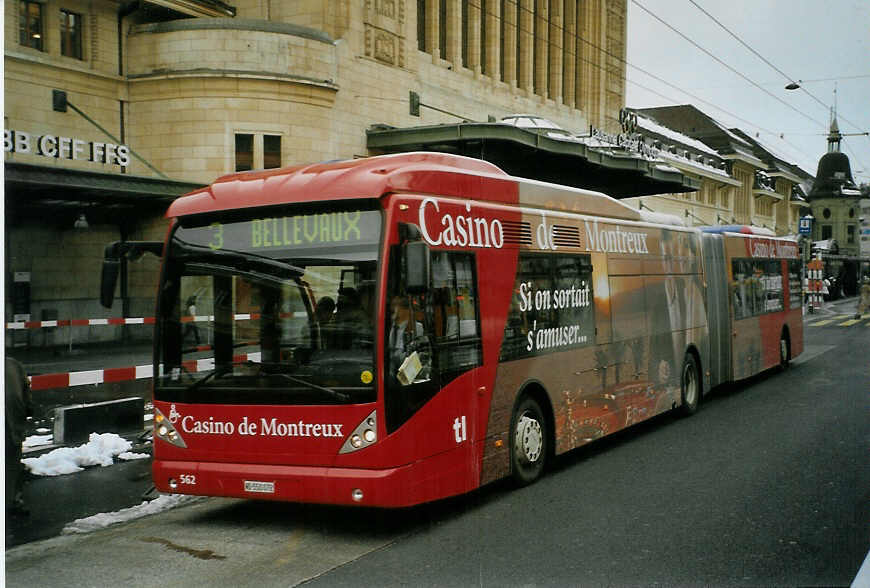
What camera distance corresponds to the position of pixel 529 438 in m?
8.50

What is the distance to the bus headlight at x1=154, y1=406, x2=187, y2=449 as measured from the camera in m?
7.26

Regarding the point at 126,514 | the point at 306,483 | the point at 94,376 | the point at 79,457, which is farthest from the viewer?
the point at 94,376

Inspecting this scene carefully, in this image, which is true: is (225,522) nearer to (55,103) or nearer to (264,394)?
(264,394)

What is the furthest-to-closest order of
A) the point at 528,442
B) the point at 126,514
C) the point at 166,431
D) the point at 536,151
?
the point at 536,151 < the point at 528,442 < the point at 126,514 < the point at 166,431

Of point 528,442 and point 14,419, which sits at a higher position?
point 14,419

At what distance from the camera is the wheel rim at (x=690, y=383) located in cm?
1299

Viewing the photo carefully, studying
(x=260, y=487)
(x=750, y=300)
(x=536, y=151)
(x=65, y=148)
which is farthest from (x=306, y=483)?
(x=536, y=151)

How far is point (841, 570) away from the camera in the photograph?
5.75 metres

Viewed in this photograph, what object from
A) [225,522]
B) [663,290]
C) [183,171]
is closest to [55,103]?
[183,171]

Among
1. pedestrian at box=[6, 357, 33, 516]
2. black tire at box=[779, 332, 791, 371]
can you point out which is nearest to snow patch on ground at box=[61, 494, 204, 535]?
pedestrian at box=[6, 357, 33, 516]

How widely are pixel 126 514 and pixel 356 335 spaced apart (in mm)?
2868

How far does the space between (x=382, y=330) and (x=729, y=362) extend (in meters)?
9.95

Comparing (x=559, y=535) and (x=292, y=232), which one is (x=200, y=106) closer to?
(x=292, y=232)

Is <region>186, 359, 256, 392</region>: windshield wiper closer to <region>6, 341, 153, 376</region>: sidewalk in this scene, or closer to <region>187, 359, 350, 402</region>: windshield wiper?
<region>187, 359, 350, 402</region>: windshield wiper
